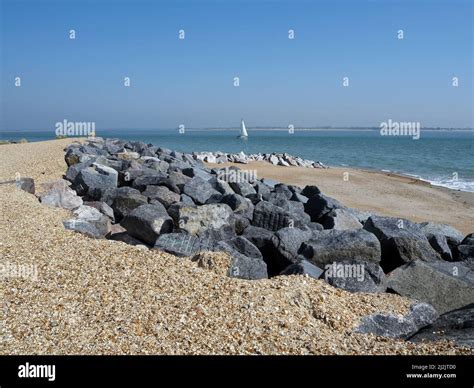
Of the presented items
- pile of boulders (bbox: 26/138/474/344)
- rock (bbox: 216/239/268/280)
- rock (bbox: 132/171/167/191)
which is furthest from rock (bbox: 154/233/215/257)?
rock (bbox: 132/171/167/191)

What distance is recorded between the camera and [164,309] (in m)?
4.69

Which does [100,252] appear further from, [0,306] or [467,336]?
[467,336]

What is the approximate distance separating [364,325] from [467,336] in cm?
90

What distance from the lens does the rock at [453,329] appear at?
13.9 ft

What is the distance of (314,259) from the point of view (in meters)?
6.50

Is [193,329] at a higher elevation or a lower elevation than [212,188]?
lower

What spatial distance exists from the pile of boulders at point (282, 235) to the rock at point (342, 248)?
14 mm

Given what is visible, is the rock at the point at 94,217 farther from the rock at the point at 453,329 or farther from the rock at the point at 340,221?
the rock at the point at 453,329

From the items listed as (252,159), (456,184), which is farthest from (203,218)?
(252,159)

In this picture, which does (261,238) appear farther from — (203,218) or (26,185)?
(26,185)

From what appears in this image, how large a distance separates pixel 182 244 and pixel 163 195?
10.2 ft

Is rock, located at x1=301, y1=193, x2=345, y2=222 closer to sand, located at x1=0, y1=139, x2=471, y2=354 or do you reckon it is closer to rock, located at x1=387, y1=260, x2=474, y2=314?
rock, located at x1=387, y1=260, x2=474, y2=314

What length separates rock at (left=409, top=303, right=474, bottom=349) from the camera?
13.9 ft
